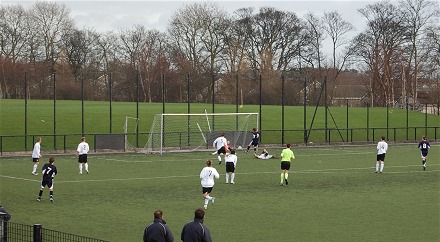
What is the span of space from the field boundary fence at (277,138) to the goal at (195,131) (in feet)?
1.21

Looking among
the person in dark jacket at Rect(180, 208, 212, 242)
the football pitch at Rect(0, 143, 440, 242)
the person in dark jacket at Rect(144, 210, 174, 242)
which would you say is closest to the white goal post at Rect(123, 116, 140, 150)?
the football pitch at Rect(0, 143, 440, 242)

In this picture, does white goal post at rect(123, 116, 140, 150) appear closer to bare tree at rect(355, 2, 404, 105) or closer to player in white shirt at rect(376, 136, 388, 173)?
player in white shirt at rect(376, 136, 388, 173)

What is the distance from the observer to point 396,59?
3733 inches

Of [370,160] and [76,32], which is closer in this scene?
[370,160]

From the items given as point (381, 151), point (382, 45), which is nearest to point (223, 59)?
point (382, 45)

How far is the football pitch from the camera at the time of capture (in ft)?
68.3

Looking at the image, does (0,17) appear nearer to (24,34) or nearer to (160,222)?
(24,34)

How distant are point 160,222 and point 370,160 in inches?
1253

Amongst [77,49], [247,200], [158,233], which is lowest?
[247,200]

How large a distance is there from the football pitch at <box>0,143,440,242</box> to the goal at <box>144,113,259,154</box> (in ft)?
28.9

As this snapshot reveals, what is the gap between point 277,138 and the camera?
61.8 m

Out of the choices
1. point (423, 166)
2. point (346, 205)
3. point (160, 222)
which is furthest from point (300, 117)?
point (160, 222)

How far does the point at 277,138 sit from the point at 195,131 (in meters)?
9.34

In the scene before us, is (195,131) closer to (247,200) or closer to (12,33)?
(247,200)
